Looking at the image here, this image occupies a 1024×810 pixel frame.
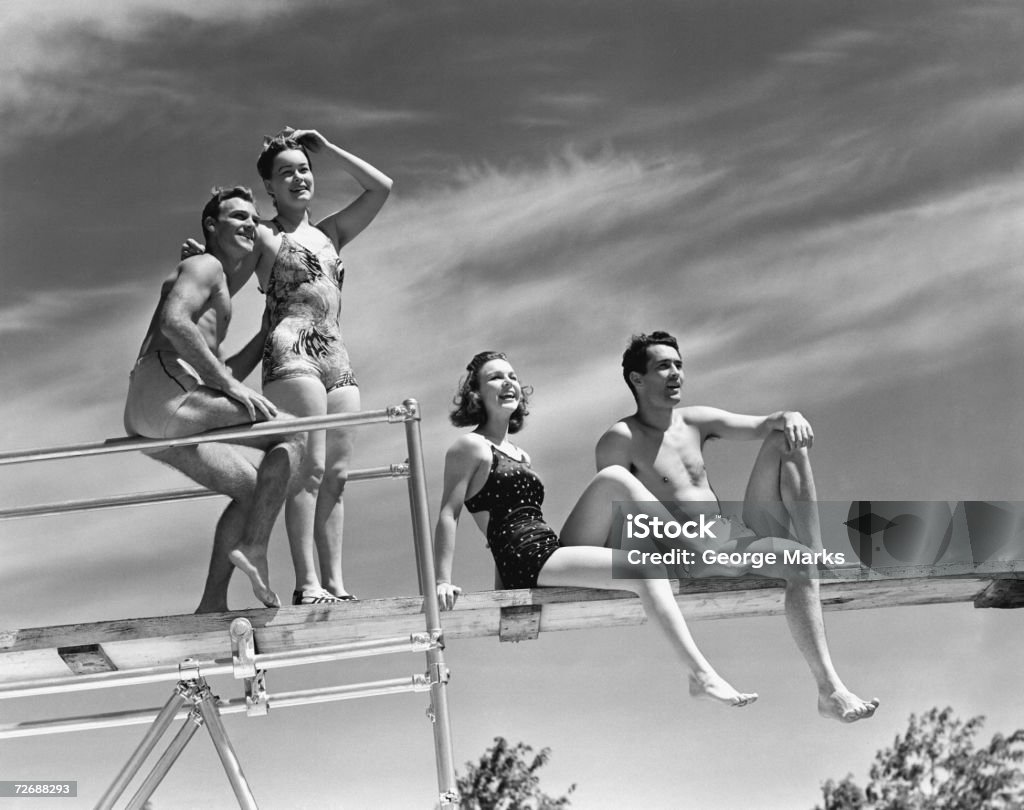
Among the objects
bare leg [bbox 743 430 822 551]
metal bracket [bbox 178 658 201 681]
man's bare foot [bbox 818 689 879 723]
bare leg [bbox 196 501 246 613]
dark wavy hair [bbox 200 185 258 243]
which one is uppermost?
dark wavy hair [bbox 200 185 258 243]

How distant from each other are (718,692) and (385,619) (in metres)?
1.00

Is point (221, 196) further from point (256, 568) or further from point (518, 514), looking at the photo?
point (518, 514)

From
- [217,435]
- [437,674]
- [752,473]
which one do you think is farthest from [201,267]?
[752,473]

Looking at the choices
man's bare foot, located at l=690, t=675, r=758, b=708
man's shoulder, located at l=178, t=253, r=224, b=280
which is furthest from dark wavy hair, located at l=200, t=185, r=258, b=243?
man's bare foot, located at l=690, t=675, r=758, b=708

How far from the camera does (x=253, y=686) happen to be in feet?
12.4

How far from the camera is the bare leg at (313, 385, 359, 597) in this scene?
14.1ft

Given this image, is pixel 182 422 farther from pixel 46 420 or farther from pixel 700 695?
pixel 46 420

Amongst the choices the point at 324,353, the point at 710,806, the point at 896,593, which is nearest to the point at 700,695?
the point at 896,593

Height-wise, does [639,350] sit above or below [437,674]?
above

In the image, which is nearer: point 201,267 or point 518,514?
point 201,267

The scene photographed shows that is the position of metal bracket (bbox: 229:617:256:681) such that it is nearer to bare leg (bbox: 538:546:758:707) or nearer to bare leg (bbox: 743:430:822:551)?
bare leg (bbox: 538:546:758:707)

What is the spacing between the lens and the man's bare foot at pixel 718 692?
398 cm

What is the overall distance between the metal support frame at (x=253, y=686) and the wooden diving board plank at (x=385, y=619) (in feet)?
0.45

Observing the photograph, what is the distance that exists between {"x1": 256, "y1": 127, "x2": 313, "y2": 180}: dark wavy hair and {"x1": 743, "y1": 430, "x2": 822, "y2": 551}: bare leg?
1.85 m
